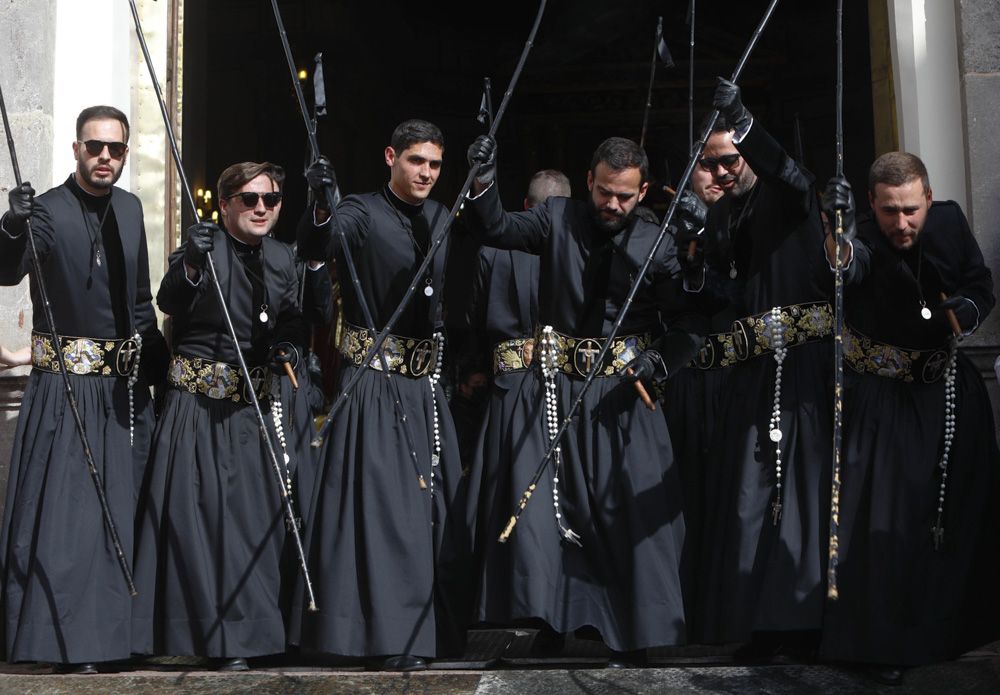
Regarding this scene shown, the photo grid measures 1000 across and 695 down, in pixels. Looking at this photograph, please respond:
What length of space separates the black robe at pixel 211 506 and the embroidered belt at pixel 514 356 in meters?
0.91

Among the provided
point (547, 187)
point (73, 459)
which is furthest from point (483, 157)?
point (547, 187)

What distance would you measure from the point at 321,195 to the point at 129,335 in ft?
3.62

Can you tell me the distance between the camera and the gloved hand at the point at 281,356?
5.72 m

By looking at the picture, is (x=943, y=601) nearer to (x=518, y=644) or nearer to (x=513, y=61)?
(x=518, y=644)

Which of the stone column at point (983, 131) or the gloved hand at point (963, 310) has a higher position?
the stone column at point (983, 131)

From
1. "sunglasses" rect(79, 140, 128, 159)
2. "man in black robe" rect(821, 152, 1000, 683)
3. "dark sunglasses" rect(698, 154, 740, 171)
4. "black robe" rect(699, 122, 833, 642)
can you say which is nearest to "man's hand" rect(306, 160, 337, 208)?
"sunglasses" rect(79, 140, 128, 159)

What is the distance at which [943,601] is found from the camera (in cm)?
507

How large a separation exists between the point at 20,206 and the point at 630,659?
3.03 meters

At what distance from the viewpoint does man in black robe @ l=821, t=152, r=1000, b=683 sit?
5.07 m

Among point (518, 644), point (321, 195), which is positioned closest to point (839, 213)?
point (321, 195)

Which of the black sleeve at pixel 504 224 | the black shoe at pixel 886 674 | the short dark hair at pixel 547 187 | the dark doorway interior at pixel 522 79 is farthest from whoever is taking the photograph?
the dark doorway interior at pixel 522 79

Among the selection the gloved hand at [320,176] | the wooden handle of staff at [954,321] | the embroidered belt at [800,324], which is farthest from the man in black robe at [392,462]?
the wooden handle of staff at [954,321]

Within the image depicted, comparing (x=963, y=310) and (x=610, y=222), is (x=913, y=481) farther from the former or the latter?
(x=610, y=222)

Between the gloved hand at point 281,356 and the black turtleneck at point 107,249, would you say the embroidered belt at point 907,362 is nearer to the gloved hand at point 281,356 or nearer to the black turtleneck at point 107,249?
the gloved hand at point 281,356
